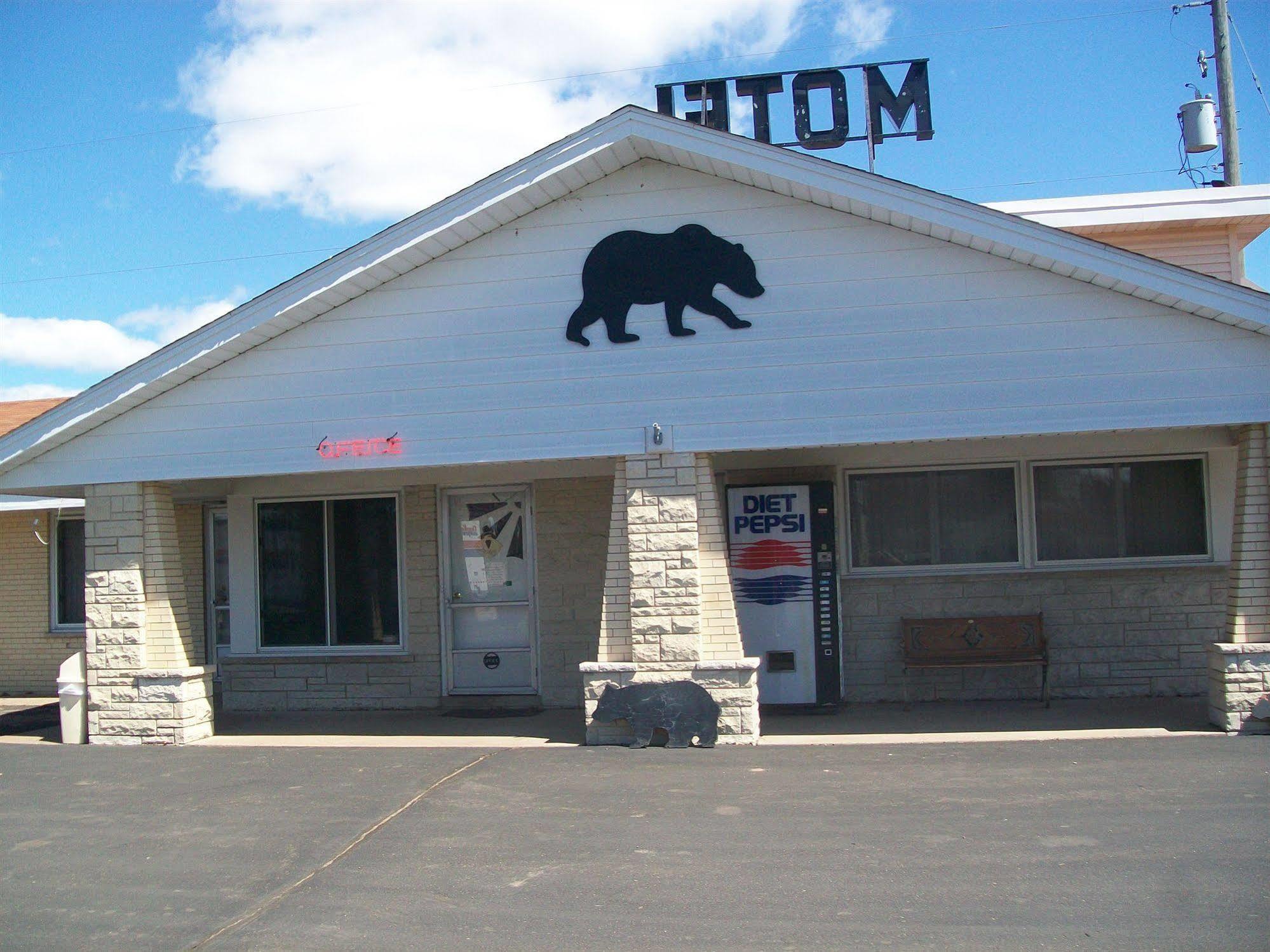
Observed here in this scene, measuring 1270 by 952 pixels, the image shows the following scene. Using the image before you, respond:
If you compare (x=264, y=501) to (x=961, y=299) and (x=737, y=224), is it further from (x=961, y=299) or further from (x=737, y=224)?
(x=961, y=299)

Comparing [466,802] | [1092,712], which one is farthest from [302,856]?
[1092,712]

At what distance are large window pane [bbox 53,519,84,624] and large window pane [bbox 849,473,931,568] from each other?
10.0 meters

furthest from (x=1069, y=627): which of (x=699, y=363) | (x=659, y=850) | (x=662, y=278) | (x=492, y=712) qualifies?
(x=659, y=850)

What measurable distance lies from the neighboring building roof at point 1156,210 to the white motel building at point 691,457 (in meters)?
0.06

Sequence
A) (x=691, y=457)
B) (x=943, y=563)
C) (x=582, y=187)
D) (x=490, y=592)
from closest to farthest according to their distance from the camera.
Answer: (x=691, y=457) → (x=582, y=187) → (x=943, y=563) → (x=490, y=592)

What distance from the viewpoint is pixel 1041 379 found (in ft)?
28.9

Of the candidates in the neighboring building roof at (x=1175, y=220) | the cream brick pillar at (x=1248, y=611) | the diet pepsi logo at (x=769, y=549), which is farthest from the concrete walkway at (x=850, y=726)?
the neighboring building roof at (x=1175, y=220)

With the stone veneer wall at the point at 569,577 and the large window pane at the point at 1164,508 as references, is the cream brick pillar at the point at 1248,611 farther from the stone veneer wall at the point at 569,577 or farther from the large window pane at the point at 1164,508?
the stone veneer wall at the point at 569,577

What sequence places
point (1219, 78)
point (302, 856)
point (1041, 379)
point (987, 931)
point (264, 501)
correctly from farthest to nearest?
1. point (1219, 78)
2. point (264, 501)
3. point (1041, 379)
4. point (302, 856)
5. point (987, 931)

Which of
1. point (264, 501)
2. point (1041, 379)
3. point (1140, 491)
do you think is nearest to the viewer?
point (1041, 379)

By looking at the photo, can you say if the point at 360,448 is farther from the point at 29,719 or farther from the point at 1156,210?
the point at 1156,210

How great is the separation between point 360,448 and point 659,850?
4.80 meters

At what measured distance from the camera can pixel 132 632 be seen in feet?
33.8

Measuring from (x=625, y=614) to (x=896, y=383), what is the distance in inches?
116
